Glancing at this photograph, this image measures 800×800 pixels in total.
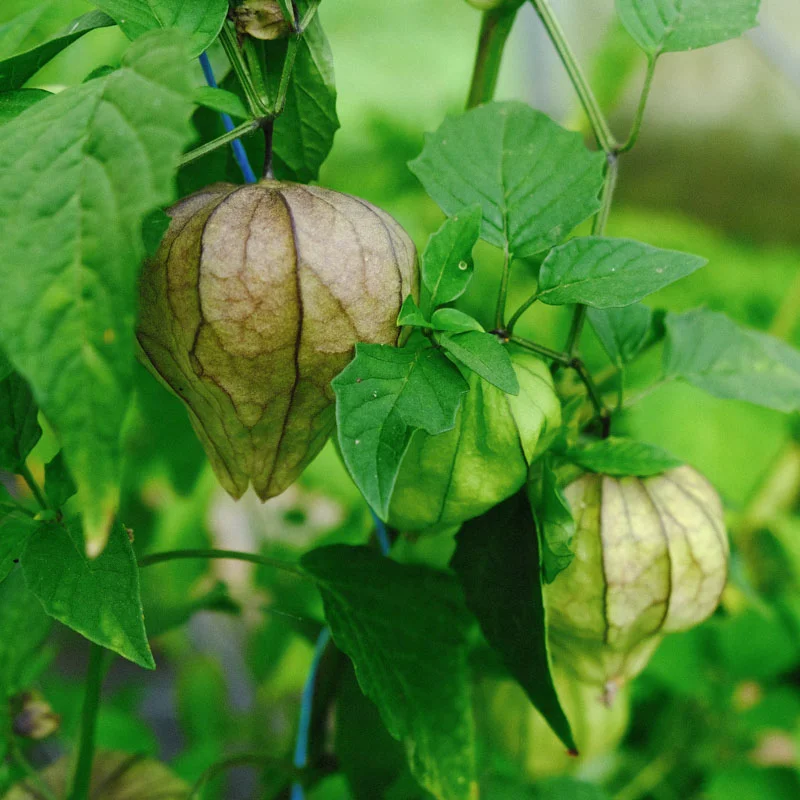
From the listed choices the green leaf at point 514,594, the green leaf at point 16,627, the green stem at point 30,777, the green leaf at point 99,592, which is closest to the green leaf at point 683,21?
the green leaf at point 514,594

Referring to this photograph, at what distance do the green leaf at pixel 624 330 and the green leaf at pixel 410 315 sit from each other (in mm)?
174

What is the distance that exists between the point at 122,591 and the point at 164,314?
11 centimetres

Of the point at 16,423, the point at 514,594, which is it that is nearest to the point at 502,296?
the point at 514,594

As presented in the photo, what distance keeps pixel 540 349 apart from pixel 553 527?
0.08 m

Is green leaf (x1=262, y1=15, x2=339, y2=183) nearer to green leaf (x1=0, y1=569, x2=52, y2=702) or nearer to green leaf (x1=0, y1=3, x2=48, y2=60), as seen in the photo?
green leaf (x1=0, y1=3, x2=48, y2=60)

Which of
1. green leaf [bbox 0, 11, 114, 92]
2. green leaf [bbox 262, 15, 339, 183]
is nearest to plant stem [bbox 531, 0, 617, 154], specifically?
green leaf [bbox 262, 15, 339, 183]

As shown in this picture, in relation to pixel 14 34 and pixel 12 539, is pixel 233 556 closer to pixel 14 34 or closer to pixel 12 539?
pixel 12 539

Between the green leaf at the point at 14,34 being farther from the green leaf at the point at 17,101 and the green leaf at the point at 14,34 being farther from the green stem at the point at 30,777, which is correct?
the green stem at the point at 30,777

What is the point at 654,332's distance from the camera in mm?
513

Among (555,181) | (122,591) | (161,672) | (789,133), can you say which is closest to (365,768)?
(122,591)

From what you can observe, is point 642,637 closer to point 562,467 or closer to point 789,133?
point 562,467

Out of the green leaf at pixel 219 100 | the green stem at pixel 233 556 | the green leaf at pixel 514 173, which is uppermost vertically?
the green leaf at pixel 219 100

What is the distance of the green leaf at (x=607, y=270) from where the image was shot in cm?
34

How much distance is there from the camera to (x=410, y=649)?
0.42 metres
